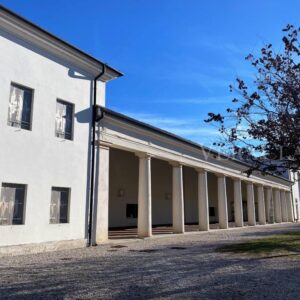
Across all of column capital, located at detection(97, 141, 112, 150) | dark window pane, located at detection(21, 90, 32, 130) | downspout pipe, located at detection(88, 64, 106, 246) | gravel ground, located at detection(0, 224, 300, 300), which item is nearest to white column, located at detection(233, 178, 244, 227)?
column capital, located at detection(97, 141, 112, 150)

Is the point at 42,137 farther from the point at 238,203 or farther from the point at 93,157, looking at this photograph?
the point at 238,203

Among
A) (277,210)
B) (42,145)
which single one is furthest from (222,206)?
(277,210)

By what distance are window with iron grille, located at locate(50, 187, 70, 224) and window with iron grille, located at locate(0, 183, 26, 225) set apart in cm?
114

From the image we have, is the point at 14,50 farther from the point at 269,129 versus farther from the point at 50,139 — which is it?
the point at 269,129

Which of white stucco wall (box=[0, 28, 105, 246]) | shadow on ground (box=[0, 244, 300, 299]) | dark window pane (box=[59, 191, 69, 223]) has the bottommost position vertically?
shadow on ground (box=[0, 244, 300, 299])

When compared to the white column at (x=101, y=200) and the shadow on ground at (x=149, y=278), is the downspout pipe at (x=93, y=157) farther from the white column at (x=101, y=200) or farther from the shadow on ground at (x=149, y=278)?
the shadow on ground at (x=149, y=278)

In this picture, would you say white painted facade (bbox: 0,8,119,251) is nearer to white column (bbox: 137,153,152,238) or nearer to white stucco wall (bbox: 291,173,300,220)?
white column (bbox: 137,153,152,238)

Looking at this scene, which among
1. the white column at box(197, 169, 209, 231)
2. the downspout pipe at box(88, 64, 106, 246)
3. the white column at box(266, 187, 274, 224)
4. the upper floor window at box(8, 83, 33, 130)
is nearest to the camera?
the upper floor window at box(8, 83, 33, 130)

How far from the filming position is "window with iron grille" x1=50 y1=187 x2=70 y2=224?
12.0 meters

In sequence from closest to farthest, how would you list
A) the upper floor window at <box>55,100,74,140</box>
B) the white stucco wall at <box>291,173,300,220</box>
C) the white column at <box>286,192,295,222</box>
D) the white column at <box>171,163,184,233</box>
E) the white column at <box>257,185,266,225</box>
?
the upper floor window at <box>55,100,74,140</box>, the white column at <box>171,163,184,233</box>, the white column at <box>257,185,266,225</box>, the white column at <box>286,192,295,222</box>, the white stucco wall at <box>291,173,300,220</box>

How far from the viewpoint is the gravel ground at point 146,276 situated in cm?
614

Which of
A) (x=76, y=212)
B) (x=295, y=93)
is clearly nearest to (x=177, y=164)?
(x=76, y=212)

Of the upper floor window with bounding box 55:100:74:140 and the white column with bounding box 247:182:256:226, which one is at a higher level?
the upper floor window with bounding box 55:100:74:140

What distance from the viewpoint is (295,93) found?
404 inches
